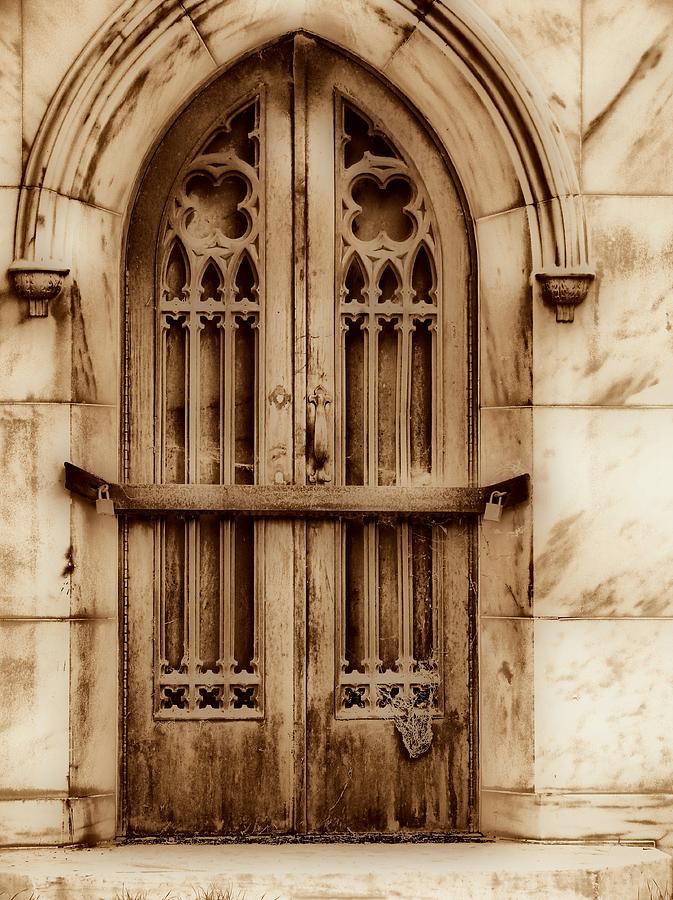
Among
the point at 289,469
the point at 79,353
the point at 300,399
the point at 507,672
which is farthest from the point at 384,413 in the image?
the point at 79,353

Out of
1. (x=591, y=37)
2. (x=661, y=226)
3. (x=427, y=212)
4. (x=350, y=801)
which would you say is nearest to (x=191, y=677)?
(x=350, y=801)

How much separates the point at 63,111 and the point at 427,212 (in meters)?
1.92

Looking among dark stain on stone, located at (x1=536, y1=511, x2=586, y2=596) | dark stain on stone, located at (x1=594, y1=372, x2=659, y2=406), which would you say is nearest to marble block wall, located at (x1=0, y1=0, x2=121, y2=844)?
dark stain on stone, located at (x1=536, y1=511, x2=586, y2=596)

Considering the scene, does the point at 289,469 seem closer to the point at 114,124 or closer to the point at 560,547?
the point at 560,547

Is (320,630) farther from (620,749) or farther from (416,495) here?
(620,749)

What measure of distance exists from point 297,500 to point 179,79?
2.22m

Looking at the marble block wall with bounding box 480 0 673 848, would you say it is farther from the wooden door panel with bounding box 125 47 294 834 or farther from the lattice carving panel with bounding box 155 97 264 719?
the lattice carving panel with bounding box 155 97 264 719

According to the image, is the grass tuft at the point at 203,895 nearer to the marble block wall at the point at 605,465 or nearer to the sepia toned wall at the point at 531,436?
the sepia toned wall at the point at 531,436

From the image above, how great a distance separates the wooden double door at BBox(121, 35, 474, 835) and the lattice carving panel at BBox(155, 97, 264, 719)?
1 cm

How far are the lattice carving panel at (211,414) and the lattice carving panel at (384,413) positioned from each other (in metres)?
0.47

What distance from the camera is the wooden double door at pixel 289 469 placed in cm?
657

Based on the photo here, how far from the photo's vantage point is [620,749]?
6.25 m

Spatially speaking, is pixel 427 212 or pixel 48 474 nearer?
pixel 48 474

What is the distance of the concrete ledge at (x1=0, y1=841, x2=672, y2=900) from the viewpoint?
5.84 metres
